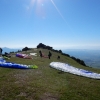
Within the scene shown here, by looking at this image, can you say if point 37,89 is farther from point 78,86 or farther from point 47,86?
point 78,86

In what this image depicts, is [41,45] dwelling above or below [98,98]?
above

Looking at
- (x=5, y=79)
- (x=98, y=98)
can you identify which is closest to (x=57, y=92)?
(x=98, y=98)

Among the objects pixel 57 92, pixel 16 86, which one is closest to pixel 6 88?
pixel 16 86

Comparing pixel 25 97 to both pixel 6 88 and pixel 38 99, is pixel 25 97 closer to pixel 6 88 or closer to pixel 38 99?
pixel 38 99

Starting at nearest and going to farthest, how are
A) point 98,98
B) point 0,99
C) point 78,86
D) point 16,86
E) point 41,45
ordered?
point 0,99 < point 98,98 < point 16,86 < point 78,86 < point 41,45

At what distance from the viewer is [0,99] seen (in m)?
16.4

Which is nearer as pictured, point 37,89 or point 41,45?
point 37,89

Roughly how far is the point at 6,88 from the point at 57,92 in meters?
6.77

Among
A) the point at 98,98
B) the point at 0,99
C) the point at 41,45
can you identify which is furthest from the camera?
the point at 41,45

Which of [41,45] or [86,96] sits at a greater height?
[41,45]

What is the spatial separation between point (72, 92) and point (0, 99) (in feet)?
30.1

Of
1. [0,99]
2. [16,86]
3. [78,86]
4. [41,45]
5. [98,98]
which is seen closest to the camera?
[0,99]

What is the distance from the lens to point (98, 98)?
1864cm

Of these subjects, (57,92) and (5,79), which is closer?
(57,92)
